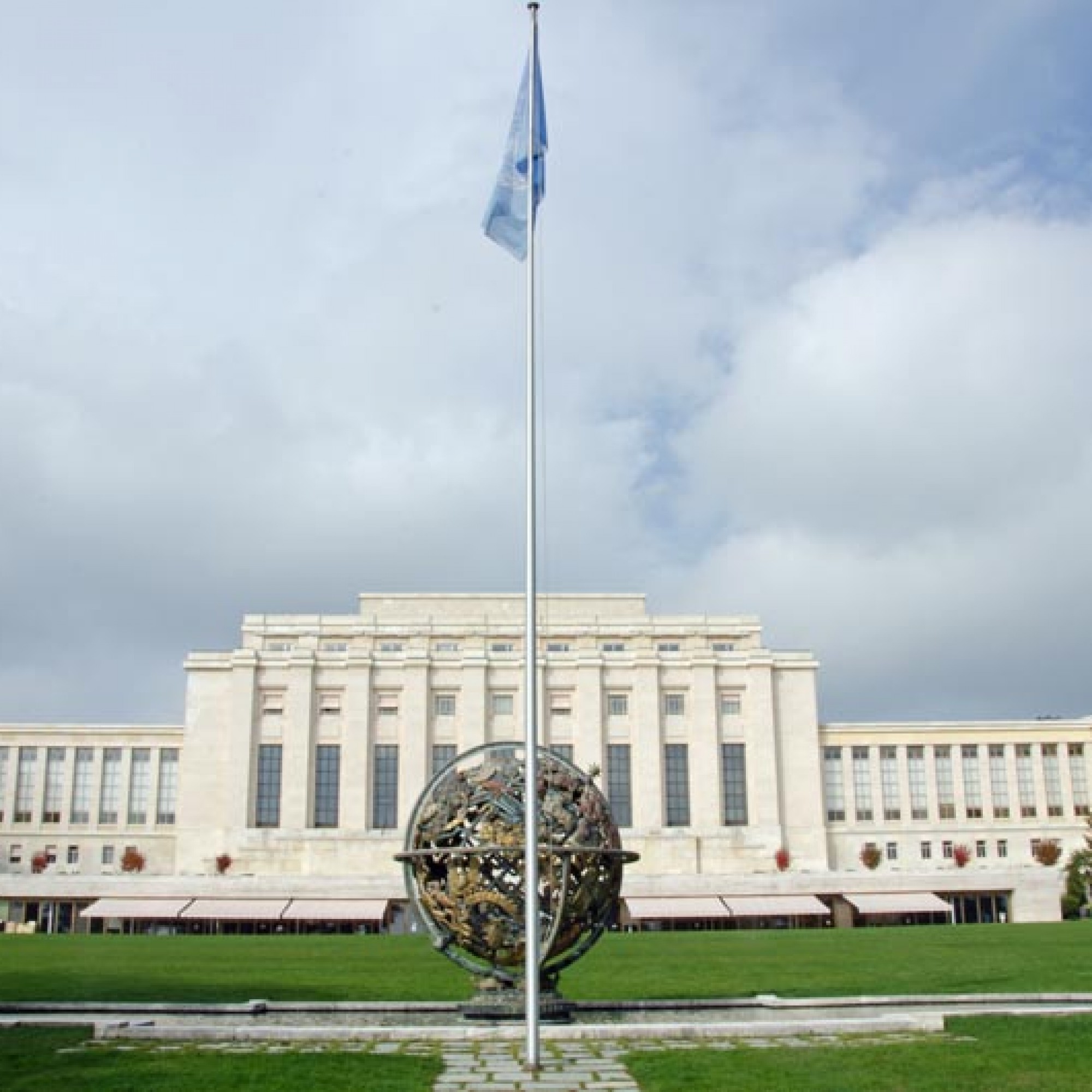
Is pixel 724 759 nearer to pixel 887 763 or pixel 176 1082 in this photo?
pixel 887 763

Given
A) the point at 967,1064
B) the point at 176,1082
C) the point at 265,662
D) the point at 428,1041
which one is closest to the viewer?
the point at 176,1082

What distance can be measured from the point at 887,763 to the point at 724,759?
11813mm

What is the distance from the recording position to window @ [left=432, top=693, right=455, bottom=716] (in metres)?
85.8

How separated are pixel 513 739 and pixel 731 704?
47.1 ft

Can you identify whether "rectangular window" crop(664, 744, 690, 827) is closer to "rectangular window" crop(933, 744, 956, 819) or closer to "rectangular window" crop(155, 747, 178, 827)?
"rectangular window" crop(933, 744, 956, 819)

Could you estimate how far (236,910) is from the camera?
211ft

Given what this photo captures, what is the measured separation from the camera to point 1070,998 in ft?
71.9

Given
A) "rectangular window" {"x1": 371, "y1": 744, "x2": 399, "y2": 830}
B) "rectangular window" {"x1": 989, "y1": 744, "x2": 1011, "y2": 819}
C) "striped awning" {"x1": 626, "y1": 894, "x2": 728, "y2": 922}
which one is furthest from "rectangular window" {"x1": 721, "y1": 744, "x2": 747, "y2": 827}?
"rectangular window" {"x1": 371, "y1": 744, "x2": 399, "y2": 830}

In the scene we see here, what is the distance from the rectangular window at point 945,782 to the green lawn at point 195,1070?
78808 mm

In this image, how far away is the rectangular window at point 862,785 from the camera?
286ft

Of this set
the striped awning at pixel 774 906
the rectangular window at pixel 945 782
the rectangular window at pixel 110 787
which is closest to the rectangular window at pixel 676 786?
the striped awning at pixel 774 906

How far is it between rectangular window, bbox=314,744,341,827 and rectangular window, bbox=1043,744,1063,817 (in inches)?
1847

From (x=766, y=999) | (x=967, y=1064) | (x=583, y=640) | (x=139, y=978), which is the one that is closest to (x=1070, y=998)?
(x=766, y=999)

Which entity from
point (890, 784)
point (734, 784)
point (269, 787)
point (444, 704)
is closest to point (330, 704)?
point (269, 787)
